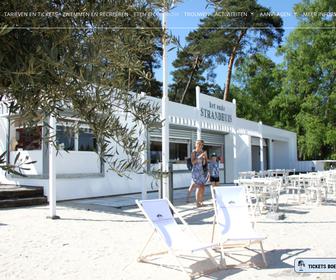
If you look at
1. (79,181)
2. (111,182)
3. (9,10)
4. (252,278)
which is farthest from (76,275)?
(111,182)

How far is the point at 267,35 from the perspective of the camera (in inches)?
1348

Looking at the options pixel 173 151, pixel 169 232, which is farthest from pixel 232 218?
pixel 173 151

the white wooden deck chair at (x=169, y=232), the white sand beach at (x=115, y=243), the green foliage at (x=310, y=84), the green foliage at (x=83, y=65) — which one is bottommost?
the white sand beach at (x=115, y=243)

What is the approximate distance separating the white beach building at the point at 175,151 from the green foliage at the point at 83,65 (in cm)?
516

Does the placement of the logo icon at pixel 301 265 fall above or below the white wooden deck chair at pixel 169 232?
below

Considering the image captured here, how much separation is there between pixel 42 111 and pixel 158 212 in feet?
14.2

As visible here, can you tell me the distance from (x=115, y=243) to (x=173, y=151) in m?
10.7

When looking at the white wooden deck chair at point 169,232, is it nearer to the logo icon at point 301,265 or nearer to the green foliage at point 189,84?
the logo icon at point 301,265

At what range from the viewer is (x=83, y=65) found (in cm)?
157

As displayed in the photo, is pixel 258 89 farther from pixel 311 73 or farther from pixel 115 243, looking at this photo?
pixel 115 243

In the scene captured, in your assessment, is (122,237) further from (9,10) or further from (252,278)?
(9,10)

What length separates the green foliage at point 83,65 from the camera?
57.0 inches

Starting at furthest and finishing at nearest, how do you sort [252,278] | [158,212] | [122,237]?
[122,237]
[158,212]
[252,278]

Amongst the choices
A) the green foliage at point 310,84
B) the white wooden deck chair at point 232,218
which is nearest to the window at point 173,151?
the white wooden deck chair at point 232,218
